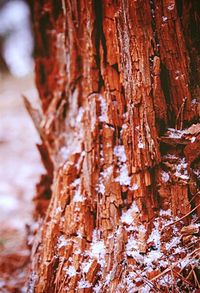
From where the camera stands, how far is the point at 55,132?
3.03 m

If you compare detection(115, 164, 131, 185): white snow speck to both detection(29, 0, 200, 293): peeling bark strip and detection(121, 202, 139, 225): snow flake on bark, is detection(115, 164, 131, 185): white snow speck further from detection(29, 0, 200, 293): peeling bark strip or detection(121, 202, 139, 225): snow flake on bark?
detection(121, 202, 139, 225): snow flake on bark

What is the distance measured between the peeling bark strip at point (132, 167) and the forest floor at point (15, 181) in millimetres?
927

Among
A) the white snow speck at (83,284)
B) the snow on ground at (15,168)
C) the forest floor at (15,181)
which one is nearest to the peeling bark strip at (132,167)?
the white snow speck at (83,284)

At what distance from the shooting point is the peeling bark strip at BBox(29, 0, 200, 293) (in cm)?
196

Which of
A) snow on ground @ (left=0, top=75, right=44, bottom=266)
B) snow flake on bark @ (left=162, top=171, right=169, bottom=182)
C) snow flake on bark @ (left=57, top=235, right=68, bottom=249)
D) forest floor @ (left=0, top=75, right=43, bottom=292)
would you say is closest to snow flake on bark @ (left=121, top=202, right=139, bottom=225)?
snow flake on bark @ (left=162, top=171, right=169, bottom=182)

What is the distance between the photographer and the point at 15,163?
6.50 meters

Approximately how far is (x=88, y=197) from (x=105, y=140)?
0.51m

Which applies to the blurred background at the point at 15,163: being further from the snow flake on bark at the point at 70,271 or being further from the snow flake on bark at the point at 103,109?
the snow flake on bark at the point at 103,109

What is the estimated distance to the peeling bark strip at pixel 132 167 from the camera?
1960 millimetres

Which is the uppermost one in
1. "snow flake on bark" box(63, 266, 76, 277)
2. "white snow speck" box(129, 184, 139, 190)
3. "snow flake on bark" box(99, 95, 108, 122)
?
"snow flake on bark" box(99, 95, 108, 122)

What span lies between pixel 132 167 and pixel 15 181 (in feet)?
13.6

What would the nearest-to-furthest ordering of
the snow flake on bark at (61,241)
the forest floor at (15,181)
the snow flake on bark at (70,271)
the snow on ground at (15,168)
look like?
the snow flake on bark at (70,271) < the snow flake on bark at (61,241) < the forest floor at (15,181) < the snow on ground at (15,168)

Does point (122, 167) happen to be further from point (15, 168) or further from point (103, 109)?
point (15, 168)

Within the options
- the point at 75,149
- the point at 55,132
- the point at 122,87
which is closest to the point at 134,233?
the point at 75,149
